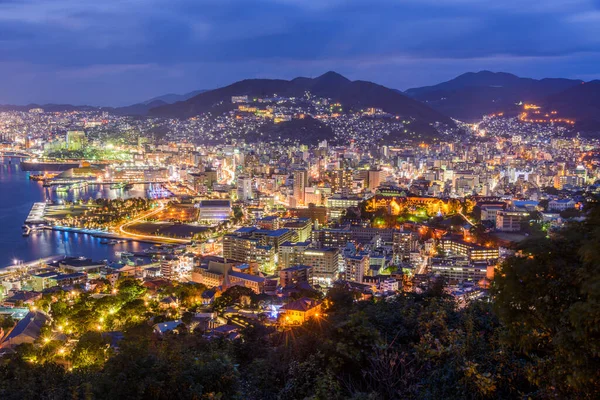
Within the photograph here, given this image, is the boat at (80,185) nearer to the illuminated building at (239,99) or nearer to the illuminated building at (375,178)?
the illuminated building at (375,178)

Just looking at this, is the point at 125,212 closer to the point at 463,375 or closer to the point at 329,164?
the point at 329,164

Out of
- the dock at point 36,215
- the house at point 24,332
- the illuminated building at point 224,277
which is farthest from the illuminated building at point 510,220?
the dock at point 36,215

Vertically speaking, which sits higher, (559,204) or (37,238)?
(559,204)

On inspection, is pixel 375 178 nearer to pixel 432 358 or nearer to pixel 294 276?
pixel 294 276

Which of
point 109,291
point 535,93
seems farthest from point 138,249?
point 535,93

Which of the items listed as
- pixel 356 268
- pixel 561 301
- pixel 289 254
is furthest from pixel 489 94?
pixel 561 301

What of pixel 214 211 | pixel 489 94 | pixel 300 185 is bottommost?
pixel 214 211
